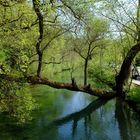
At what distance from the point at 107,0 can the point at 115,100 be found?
8.75 meters

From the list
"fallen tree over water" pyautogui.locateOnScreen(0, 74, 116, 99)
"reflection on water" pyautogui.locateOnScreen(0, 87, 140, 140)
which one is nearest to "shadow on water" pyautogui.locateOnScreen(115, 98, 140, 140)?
"reflection on water" pyautogui.locateOnScreen(0, 87, 140, 140)

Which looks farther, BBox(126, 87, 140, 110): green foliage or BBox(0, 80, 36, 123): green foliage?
BBox(126, 87, 140, 110): green foliage

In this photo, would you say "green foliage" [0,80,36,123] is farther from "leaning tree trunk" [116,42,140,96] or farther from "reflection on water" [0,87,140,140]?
"leaning tree trunk" [116,42,140,96]

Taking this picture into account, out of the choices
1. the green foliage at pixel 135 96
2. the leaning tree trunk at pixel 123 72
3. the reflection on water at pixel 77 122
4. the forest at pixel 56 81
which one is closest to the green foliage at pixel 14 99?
the forest at pixel 56 81

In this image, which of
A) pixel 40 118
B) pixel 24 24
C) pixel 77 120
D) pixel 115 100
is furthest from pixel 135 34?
pixel 24 24

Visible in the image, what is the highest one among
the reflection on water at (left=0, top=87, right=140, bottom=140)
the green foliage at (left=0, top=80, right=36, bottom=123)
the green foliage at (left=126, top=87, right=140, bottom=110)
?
the green foliage at (left=0, top=80, right=36, bottom=123)

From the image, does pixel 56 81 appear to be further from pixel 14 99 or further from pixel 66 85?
Answer: pixel 14 99

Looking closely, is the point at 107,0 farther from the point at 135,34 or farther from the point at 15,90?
the point at 15,90

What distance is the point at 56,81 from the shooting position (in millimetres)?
25328

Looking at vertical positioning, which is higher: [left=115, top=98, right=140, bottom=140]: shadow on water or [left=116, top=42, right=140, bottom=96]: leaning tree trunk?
[left=116, top=42, right=140, bottom=96]: leaning tree trunk

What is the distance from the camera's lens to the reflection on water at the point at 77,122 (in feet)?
57.3

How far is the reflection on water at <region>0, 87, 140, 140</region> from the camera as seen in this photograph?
1747 cm

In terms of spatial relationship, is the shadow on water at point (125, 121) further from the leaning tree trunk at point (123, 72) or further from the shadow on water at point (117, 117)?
the leaning tree trunk at point (123, 72)

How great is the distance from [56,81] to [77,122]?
5.07m
